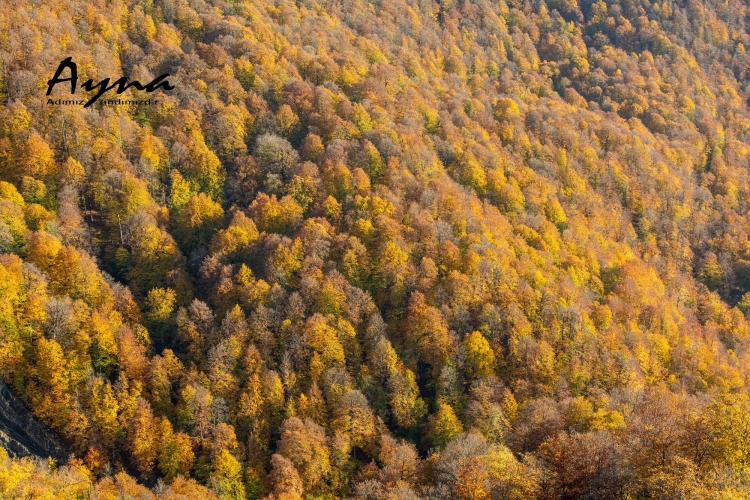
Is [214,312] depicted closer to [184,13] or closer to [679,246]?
[184,13]

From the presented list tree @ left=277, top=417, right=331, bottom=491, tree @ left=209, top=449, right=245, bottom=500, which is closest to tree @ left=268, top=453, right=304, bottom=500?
tree @ left=277, top=417, right=331, bottom=491

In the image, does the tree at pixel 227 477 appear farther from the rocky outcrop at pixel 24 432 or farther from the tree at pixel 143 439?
the rocky outcrop at pixel 24 432

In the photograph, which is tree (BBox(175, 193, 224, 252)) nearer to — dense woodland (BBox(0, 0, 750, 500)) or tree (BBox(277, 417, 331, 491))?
dense woodland (BBox(0, 0, 750, 500))

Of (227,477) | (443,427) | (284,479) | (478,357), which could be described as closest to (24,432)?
(227,477)

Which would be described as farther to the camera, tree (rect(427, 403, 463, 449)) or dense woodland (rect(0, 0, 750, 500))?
tree (rect(427, 403, 463, 449))

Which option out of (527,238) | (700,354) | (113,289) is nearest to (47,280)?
(113,289)

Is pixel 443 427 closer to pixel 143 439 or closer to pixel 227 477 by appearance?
pixel 227 477

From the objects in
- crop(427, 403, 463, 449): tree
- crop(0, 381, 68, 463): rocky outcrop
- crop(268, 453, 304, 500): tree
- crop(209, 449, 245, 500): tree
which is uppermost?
crop(427, 403, 463, 449): tree
